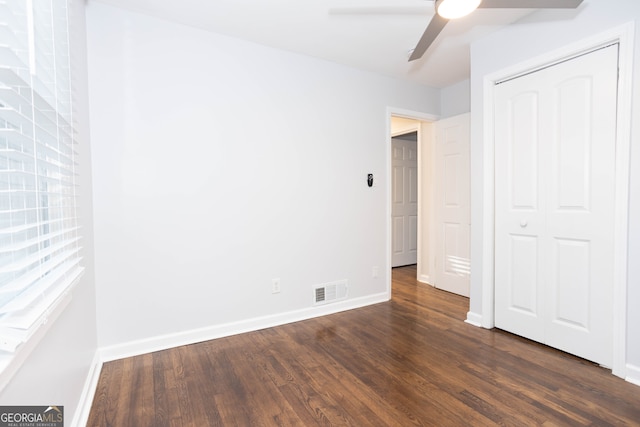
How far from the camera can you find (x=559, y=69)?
2.31 meters

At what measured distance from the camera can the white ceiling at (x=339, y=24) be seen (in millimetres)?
2260

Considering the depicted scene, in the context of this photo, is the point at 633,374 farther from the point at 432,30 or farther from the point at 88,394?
the point at 88,394

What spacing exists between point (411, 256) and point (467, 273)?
1.85 meters

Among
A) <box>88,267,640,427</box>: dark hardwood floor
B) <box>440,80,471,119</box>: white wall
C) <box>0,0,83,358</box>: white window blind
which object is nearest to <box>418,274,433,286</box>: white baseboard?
<box>88,267,640,427</box>: dark hardwood floor

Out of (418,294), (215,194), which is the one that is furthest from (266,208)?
(418,294)

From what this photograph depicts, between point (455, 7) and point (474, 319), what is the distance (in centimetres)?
253

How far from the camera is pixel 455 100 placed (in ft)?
12.7

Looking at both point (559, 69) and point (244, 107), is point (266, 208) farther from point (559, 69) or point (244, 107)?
point (559, 69)

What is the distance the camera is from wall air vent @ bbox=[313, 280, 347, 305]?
3.17 metres

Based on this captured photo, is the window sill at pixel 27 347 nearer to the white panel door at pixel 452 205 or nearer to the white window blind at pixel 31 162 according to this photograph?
the white window blind at pixel 31 162

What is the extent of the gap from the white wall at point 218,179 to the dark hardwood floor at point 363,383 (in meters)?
0.38

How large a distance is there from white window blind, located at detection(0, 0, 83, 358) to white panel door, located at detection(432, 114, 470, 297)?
367cm

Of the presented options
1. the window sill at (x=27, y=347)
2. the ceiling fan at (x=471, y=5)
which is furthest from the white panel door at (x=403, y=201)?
the window sill at (x=27, y=347)

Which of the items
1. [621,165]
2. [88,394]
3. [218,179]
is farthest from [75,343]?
[621,165]
